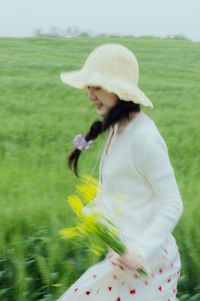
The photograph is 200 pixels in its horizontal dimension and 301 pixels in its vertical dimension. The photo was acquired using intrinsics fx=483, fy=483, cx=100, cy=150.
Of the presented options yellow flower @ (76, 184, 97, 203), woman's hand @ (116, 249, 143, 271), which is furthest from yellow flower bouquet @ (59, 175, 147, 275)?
yellow flower @ (76, 184, 97, 203)

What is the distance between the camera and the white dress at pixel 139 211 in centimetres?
166

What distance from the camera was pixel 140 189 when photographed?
1.77 meters

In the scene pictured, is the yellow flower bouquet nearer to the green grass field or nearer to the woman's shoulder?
the woman's shoulder

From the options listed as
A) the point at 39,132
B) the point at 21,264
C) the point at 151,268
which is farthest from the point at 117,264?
the point at 39,132

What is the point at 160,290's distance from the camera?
1769 millimetres

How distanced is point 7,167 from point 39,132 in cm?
126

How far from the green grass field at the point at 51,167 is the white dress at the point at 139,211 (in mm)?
375

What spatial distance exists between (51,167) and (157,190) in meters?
2.18

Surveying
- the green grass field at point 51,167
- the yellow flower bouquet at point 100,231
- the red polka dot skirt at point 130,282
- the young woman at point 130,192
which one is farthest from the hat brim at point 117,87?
the red polka dot skirt at point 130,282

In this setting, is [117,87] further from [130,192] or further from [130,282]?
[130,282]

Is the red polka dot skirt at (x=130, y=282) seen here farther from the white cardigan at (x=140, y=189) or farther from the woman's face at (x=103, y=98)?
the woman's face at (x=103, y=98)

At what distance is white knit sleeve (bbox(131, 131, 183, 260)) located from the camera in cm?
163

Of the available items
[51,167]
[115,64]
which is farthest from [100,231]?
[51,167]

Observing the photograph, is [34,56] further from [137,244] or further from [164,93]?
[137,244]
